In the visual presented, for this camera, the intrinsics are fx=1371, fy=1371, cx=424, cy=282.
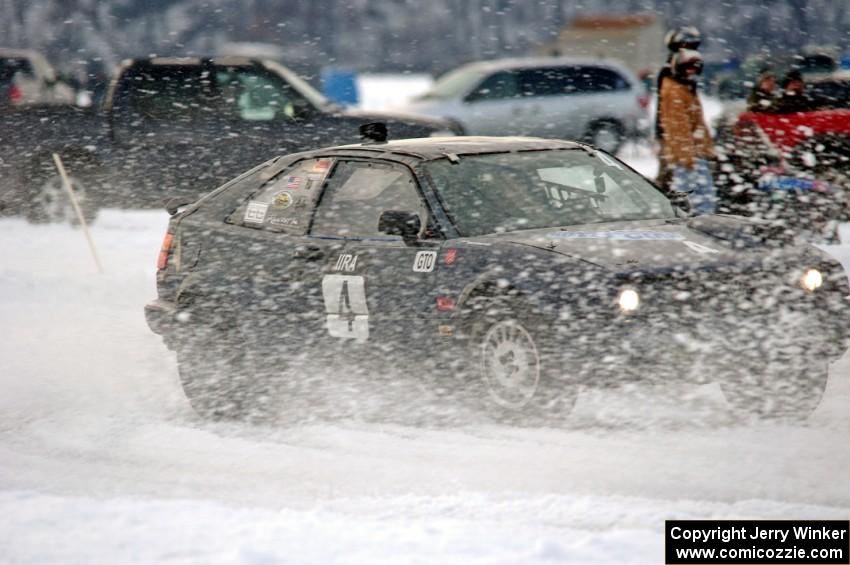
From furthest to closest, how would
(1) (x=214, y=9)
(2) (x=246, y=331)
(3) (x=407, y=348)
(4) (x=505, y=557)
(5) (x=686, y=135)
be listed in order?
(1) (x=214, y=9) → (5) (x=686, y=135) → (2) (x=246, y=331) → (3) (x=407, y=348) → (4) (x=505, y=557)

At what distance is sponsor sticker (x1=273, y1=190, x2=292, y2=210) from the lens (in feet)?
23.2

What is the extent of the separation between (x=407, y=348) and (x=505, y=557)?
217cm

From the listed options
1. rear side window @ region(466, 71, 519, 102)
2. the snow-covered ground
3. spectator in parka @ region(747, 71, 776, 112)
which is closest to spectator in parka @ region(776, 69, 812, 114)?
spectator in parka @ region(747, 71, 776, 112)

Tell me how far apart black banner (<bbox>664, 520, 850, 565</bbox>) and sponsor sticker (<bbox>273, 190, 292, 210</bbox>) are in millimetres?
3224

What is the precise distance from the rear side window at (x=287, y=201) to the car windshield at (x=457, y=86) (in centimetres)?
1399

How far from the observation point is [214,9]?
256 feet

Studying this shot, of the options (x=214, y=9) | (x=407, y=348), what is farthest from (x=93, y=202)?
(x=214, y=9)

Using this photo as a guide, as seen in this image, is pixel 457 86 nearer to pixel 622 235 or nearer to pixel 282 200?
pixel 282 200

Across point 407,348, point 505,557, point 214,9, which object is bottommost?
point 214,9

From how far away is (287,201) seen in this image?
7082 millimetres

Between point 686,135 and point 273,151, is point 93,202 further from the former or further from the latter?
point 686,135

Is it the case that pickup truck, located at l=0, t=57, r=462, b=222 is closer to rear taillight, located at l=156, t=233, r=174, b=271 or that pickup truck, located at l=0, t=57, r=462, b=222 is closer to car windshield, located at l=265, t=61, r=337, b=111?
car windshield, located at l=265, t=61, r=337, b=111

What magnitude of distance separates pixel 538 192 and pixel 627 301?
1.15m

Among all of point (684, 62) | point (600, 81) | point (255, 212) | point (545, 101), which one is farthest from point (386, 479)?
point (600, 81)
